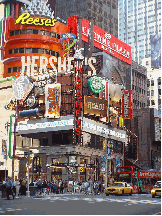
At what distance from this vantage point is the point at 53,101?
240 ft

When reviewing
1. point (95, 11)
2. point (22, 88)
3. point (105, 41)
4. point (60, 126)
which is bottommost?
point (60, 126)

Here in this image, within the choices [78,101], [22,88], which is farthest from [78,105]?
[22,88]

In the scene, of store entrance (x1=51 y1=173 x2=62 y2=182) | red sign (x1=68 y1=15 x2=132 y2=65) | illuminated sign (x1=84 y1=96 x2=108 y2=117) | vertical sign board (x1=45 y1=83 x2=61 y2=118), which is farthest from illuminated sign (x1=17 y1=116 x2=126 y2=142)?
red sign (x1=68 y1=15 x2=132 y2=65)

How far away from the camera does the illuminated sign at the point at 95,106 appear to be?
2926 inches

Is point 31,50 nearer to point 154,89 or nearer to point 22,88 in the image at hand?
point 22,88

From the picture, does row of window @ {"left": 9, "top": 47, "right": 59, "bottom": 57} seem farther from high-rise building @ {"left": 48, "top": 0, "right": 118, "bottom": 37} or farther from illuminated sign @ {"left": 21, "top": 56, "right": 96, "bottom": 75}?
high-rise building @ {"left": 48, "top": 0, "right": 118, "bottom": 37}

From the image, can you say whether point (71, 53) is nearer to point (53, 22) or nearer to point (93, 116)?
point (53, 22)

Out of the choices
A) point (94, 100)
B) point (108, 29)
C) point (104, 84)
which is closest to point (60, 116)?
point (94, 100)

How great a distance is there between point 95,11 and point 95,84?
8397 centimetres

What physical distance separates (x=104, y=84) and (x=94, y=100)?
574 centimetres

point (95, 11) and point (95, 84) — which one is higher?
point (95, 11)

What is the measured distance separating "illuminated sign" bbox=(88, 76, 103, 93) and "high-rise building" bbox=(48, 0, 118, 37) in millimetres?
77294

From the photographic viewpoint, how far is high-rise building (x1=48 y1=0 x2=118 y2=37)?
502ft

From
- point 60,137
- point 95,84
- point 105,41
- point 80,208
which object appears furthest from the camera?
point 105,41
